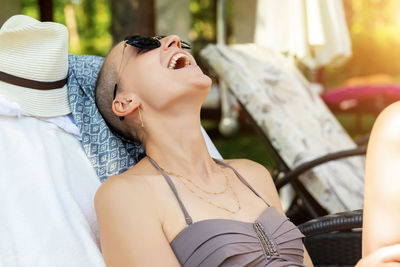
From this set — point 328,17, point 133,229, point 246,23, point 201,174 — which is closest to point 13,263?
point 133,229

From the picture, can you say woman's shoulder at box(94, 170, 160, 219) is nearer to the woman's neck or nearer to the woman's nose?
the woman's neck

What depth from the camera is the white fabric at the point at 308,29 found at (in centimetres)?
504

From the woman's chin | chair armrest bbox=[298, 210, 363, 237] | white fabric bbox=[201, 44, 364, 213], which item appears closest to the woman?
the woman's chin

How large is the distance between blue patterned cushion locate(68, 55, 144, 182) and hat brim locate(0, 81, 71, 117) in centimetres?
5

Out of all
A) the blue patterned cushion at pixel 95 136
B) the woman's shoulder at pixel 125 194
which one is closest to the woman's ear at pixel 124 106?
the blue patterned cushion at pixel 95 136

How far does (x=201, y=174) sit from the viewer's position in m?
2.03

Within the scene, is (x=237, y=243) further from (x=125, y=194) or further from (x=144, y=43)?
(x=144, y=43)

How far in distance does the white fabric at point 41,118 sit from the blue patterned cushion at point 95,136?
0.11 feet

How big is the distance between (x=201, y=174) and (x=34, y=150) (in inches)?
23.5

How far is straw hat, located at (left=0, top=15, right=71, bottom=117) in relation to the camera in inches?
80.5

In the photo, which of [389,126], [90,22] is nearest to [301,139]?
[389,126]

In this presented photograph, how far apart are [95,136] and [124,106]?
0.22 m

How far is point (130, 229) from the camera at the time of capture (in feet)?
5.44

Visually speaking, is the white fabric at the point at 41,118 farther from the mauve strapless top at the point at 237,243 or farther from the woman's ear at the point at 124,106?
the mauve strapless top at the point at 237,243
